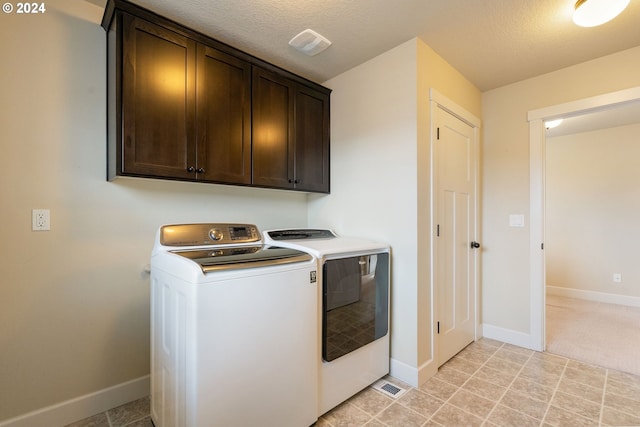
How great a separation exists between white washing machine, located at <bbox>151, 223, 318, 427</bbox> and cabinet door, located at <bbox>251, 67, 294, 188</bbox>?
77cm

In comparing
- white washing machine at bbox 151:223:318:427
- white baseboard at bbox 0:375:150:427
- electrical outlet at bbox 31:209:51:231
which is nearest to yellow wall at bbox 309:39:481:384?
white washing machine at bbox 151:223:318:427

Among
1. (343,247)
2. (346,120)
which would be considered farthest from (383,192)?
(346,120)

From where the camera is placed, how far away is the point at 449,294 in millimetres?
2348

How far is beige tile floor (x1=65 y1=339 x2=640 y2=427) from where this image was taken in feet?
5.34

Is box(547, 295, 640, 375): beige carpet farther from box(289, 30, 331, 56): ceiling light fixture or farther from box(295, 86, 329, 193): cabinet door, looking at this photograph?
box(289, 30, 331, 56): ceiling light fixture

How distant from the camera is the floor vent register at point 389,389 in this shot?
188 cm

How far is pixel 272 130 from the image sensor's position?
2203 mm

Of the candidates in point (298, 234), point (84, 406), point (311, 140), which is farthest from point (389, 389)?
point (311, 140)

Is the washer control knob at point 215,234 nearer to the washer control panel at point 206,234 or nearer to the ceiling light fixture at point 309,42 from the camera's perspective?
the washer control panel at point 206,234

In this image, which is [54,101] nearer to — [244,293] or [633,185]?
[244,293]

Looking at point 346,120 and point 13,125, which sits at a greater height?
point 346,120

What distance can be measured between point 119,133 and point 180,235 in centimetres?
63

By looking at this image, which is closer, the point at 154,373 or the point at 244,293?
the point at 244,293

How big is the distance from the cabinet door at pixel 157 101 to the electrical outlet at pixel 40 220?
0.50 m
